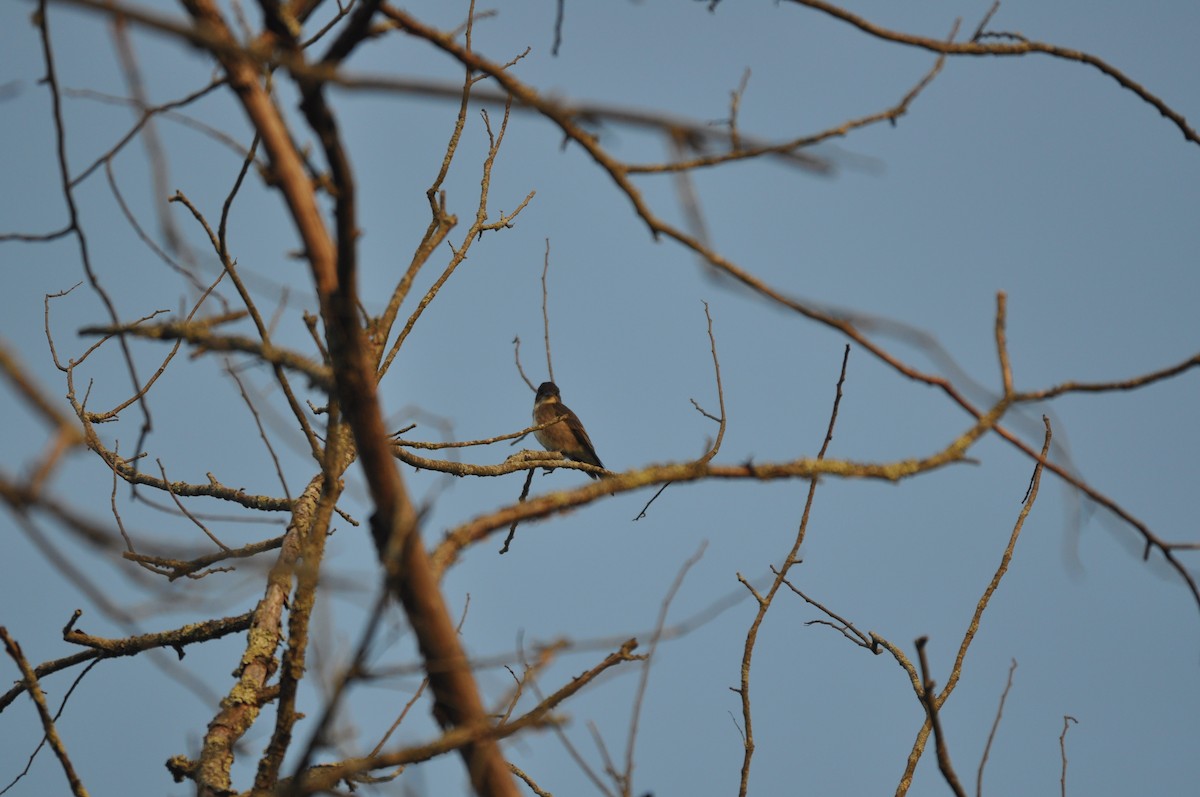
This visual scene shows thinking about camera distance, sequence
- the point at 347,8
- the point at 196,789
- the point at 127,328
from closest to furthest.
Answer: the point at 127,328 → the point at 196,789 → the point at 347,8

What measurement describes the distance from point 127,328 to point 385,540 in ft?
2.63

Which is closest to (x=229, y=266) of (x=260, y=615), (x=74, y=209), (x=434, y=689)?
(x=260, y=615)

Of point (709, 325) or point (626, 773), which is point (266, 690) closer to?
point (626, 773)

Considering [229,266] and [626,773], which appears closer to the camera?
[626,773]

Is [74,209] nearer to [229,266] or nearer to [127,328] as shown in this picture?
[127,328]

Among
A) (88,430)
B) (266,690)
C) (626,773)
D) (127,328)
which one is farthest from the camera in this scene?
(88,430)

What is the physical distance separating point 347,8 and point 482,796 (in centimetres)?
278

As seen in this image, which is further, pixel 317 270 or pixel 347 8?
pixel 347 8

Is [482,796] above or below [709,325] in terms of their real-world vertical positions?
below

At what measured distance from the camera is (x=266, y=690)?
3.27 m

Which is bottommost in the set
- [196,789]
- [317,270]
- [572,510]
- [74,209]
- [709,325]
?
[196,789]

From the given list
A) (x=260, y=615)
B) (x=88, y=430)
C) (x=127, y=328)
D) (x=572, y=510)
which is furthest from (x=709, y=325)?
(x=88, y=430)

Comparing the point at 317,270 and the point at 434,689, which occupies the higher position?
the point at 317,270

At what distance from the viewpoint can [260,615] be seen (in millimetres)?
3666
